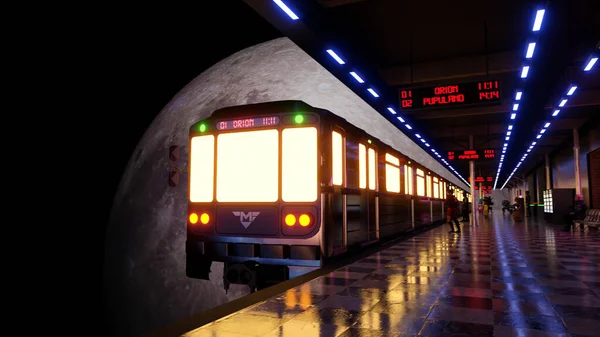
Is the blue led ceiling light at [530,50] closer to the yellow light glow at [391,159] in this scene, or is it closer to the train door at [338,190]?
the yellow light glow at [391,159]

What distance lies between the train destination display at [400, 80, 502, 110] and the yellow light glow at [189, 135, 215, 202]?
607 cm

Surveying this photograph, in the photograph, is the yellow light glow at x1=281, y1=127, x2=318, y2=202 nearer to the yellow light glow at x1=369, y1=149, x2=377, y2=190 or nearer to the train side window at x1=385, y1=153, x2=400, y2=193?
the yellow light glow at x1=369, y1=149, x2=377, y2=190

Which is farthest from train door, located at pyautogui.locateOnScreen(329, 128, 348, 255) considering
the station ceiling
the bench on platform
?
the bench on platform

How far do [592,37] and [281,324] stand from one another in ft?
29.3

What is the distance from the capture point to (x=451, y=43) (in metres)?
11.1

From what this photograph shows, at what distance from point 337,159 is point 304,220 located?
128 centimetres

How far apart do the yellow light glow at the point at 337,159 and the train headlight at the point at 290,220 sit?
882 millimetres

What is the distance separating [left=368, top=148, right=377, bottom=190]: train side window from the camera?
28.8ft

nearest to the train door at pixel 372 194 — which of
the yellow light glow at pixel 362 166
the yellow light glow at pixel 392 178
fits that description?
the yellow light glow at pixel 362 166

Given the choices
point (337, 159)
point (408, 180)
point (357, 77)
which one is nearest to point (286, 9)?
point (337, 159)

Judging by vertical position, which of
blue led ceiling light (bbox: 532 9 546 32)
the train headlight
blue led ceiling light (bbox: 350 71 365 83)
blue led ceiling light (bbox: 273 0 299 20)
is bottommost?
the train headlight

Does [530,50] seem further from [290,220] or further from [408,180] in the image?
[290,220]

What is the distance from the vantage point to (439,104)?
34.6 ft

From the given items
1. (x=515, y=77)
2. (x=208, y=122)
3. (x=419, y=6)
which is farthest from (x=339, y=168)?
(x=515, y=77)
